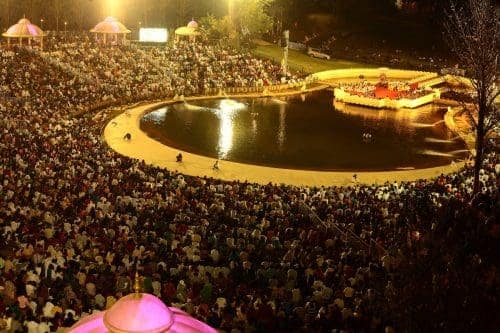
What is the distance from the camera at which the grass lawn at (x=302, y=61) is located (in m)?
58.0

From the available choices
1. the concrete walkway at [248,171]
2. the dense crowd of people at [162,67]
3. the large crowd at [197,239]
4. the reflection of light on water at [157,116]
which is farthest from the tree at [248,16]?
the large crowd at [197,239]

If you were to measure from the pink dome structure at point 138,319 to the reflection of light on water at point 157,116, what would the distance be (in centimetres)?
3047

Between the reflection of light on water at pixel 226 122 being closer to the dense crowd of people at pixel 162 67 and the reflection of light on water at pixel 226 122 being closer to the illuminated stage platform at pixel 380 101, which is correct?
the dense crowd of people at pixel 162 67

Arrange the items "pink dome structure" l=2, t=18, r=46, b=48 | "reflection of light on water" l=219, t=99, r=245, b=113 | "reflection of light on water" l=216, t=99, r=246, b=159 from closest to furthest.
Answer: "reflection of light on water" l=216, t=99, r=246, b=159 < "reflection of light on water" l=219, t=99, r=245, b=113 < "pink dome structure" l=2, t=18, r=46, b=48

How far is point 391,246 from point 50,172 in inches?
468

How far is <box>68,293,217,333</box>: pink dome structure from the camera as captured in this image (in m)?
6.31

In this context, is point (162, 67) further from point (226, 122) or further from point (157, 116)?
point (226, 122)

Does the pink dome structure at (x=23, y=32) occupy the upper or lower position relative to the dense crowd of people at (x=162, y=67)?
upper

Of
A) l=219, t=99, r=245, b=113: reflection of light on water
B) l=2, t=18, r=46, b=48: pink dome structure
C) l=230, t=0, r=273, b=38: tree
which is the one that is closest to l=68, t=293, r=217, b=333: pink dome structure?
l=219, t=99, r=245, b=113: reflection of light on water

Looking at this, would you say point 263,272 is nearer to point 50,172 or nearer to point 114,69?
point 50,172

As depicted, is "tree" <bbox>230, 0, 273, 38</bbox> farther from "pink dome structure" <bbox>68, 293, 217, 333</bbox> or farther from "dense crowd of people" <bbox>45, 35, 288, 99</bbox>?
"pink dome structure" <bbox>68, 293, 217, 333</bbox>

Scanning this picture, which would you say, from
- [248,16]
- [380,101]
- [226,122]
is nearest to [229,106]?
[226,122]

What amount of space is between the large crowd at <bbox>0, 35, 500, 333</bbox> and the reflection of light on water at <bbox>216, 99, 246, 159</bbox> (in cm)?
698

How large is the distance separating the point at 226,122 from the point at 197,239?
73.3 feet
